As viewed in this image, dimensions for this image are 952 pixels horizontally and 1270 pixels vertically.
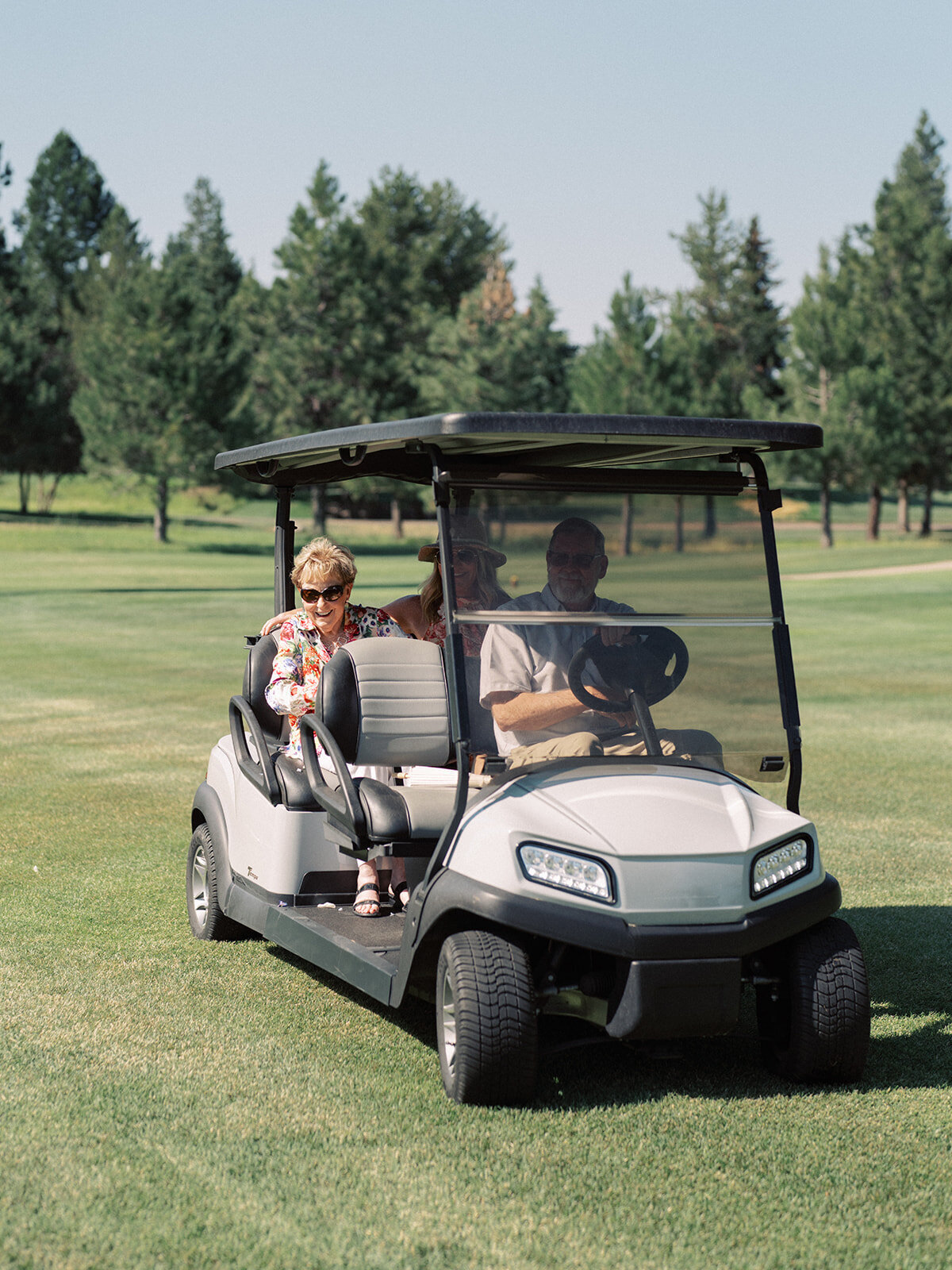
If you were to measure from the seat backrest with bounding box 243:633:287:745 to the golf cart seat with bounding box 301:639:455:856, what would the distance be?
89 cm

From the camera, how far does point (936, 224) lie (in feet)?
216

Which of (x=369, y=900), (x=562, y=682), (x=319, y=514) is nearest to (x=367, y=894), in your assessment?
(x=369, y=900)

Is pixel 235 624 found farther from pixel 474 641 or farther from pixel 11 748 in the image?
pixel 474 641

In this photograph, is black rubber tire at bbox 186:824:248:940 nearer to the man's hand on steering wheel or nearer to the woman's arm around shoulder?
the woman's arm around shoulder

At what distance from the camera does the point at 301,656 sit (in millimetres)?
5293

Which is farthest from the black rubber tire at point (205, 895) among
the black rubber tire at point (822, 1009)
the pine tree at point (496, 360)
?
the pine tree at point (496, 360)

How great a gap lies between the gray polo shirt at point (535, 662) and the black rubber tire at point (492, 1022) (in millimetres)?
589

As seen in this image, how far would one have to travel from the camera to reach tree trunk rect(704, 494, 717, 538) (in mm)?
4520

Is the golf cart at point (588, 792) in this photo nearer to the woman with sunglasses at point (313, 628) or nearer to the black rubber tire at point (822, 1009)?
the black rubber tire at point (822, 1009)

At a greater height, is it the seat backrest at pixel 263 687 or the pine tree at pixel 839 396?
the pine tree at pixel 839 396

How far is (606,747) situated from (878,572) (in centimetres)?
3985

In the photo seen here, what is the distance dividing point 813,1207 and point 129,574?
35.5m

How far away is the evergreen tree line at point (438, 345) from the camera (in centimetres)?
5572

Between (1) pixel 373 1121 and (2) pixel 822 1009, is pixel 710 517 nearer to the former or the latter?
(2) pixel 822 1009
